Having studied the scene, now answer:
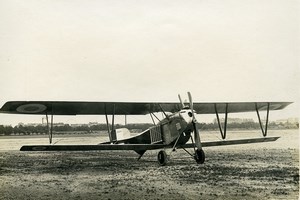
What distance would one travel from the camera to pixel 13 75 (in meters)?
6.81

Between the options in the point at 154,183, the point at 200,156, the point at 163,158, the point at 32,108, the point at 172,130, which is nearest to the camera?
the point at 154,183

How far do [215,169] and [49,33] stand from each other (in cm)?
578

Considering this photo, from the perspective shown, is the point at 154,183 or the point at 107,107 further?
the point at 107,107

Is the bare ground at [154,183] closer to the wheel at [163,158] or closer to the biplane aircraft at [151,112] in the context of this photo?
the wheel at [163,158]

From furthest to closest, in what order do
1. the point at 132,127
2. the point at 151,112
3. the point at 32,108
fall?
the point at 132,127
the point at 151,112
the point at 32,108

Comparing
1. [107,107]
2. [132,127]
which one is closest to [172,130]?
[107,107]

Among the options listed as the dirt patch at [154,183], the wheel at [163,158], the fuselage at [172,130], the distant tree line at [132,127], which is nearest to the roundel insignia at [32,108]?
the distant tree line at [132,127]

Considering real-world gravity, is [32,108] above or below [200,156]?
above

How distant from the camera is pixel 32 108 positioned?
8.52m

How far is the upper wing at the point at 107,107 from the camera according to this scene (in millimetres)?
8205

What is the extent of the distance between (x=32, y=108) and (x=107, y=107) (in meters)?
2.32

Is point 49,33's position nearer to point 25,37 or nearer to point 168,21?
point 25,37

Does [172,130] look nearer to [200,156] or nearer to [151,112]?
[200,156]

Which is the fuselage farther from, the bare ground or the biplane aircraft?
the bare ground
